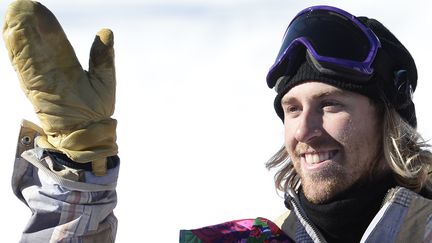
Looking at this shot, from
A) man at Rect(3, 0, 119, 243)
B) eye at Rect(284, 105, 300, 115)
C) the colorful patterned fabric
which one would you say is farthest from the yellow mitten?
eye at Rect(284, 105, 300, 115)

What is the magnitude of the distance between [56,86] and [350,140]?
132 cm

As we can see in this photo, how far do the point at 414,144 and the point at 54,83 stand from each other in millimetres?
1660

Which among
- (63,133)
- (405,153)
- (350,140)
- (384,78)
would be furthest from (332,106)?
(63,133)

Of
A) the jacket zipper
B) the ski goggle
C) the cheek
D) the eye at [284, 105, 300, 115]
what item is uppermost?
the ski goggle

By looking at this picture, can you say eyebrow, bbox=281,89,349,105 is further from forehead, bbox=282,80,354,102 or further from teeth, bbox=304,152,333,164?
teeth, bbox=304,152,333,164

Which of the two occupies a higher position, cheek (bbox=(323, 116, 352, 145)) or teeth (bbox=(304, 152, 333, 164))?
cheek (bbox=(323, 116, 352, 145))

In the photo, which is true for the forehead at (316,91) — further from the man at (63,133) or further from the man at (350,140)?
the man at (63,133)

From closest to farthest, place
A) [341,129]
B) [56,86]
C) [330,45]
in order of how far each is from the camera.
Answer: [341,129] → [56,86] → [330,45]

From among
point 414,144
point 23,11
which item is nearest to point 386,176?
point 414,144

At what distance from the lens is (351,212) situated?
356 cm

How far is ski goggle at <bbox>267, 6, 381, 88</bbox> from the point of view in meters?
3.64

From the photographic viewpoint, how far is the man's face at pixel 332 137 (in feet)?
11.7

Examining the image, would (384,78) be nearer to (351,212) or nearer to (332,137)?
(332,137)

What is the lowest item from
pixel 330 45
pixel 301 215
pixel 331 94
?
pixel 301 215
